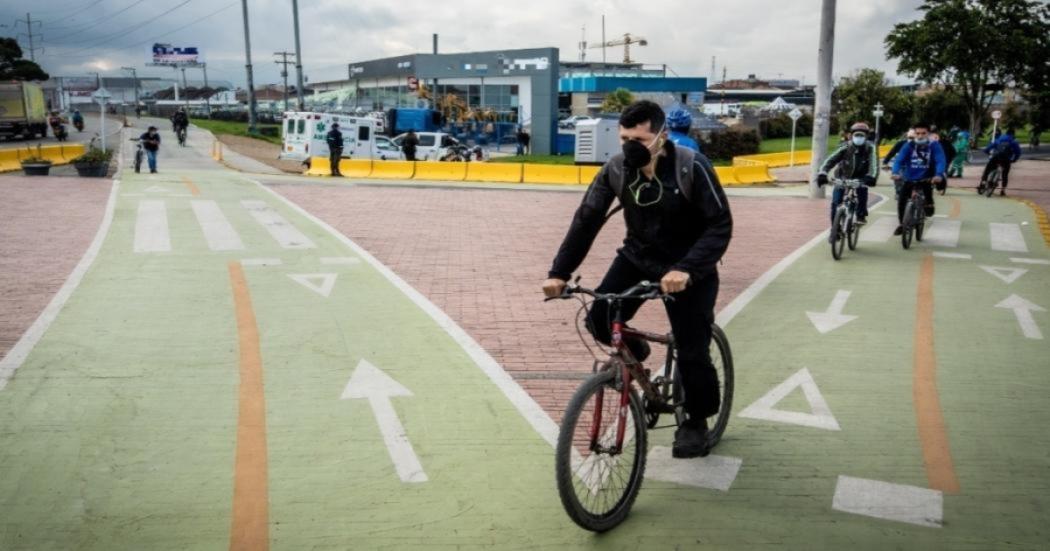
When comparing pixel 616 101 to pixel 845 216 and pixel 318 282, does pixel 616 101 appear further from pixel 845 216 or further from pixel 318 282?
pixel 318 282

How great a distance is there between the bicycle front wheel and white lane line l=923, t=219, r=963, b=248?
1142 cm

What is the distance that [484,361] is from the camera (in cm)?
710

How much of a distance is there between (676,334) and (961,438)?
2272mm

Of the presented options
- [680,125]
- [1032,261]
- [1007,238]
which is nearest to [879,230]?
[1007,238]

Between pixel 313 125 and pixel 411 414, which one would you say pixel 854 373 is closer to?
pixel 411 414

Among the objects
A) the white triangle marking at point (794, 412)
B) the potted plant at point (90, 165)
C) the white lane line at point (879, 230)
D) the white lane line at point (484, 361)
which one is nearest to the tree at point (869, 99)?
the white lane line at point (879, 230)

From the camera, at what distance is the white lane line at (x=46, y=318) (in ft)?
22.4

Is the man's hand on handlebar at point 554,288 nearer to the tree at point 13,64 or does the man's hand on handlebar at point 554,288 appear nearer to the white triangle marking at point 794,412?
the white triangle marking at point 794,412

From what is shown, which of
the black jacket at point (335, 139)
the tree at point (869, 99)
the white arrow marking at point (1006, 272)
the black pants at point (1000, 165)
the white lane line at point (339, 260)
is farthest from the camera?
the tree at point (869, 99)

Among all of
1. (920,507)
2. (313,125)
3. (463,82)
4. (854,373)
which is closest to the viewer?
(920,507)

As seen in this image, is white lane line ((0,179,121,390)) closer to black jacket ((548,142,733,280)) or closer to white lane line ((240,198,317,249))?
white lane line ((240,198,317,249))

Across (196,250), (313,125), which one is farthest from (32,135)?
(196,250)

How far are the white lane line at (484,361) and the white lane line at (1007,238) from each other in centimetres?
937

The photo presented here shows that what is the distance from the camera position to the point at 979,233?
1561cm
